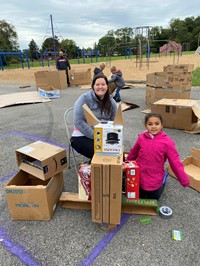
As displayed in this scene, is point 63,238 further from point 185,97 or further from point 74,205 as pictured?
point 185,97

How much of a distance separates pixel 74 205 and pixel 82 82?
10.3m

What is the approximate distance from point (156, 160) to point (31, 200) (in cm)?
135

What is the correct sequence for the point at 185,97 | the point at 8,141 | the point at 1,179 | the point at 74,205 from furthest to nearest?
1. the point at 185,97
2. the point at 8,141
3. the point at 1,179
4. the point at 74,205

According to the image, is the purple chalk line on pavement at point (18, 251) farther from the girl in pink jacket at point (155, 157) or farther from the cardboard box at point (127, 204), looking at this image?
the girl in pink jacket at point (155, 157)

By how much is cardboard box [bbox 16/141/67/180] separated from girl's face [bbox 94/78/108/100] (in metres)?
0.84

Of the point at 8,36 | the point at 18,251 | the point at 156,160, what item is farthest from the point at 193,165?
the point at 8,36

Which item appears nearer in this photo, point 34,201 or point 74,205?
point 34,201

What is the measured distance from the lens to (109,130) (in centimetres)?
182

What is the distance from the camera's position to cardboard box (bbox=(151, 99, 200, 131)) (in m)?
4.39

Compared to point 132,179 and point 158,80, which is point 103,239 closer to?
point 132,179

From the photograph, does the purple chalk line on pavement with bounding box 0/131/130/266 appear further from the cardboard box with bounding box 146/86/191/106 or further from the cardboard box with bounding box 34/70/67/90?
the cardboard box with bounding box 34/70/67/90

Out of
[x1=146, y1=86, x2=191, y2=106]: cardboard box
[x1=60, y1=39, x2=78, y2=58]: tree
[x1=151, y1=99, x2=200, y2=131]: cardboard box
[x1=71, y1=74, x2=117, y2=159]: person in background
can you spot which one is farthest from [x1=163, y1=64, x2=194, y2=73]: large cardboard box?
[x1=60, y1=39, x2=78, y2=58]: tree

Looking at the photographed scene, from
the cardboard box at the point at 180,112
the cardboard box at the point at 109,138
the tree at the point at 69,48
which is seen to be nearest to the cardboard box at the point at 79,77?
the cardboard box at the point at 180,112

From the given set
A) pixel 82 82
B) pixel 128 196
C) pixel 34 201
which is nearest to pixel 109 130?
pixel 128 196
